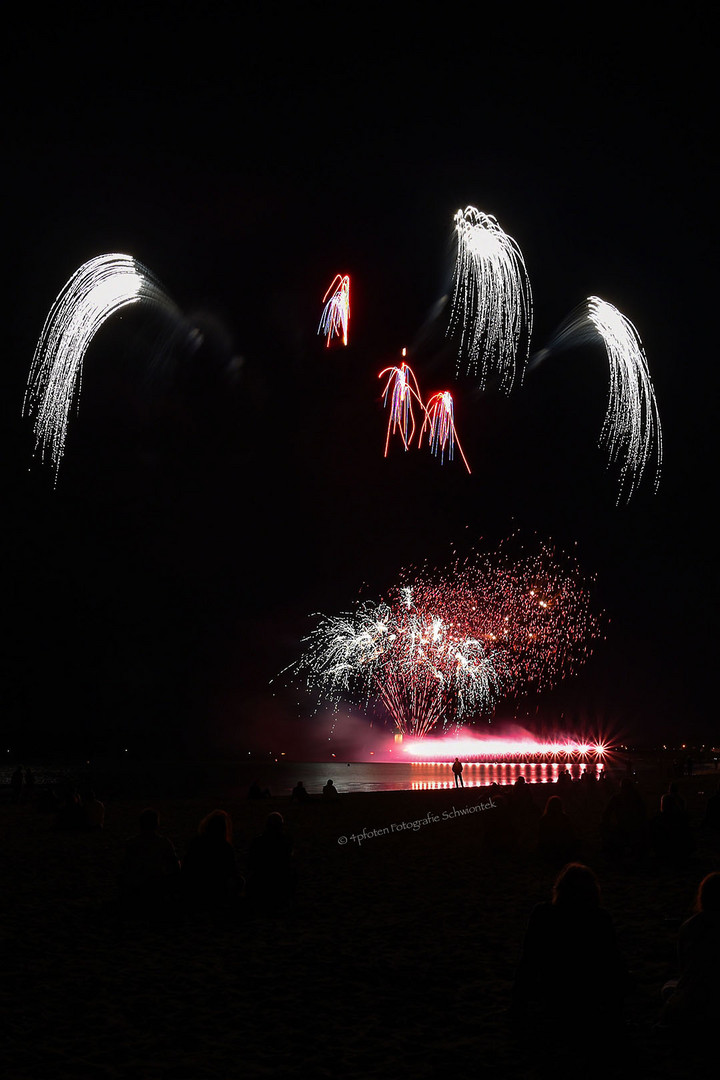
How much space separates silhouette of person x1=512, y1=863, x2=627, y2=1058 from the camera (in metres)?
5.19

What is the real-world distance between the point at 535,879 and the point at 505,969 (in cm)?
481

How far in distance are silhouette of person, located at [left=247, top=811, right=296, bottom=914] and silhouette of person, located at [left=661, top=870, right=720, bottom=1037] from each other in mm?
4887

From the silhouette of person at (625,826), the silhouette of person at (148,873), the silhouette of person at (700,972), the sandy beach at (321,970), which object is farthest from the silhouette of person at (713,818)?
the silhouette of person at (700,972)

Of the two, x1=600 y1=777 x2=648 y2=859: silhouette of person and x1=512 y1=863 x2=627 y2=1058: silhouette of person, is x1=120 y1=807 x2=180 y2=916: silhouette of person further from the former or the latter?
x1=600 y1=777 x2=648 y2=859: silhouette of person

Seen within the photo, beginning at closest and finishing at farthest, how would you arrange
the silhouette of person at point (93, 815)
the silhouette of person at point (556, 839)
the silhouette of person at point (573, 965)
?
the silhouette of person at point (573, 965) < the silhouette of person at point (556, 839) < the silhouette of person at point (93, 815)

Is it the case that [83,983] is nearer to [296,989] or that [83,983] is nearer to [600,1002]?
[296,989]

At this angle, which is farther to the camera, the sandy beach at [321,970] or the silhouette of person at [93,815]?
the silhouette of person at [93,815]

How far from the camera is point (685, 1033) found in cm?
508

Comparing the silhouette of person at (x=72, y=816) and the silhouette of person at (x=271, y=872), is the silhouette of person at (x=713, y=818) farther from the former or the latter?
the silhouette of person at (x=72, y=816)

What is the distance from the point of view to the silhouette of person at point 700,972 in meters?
5.02

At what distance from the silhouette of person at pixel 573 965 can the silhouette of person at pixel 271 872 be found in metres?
4.34

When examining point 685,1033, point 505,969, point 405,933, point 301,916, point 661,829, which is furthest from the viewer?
point 661,829

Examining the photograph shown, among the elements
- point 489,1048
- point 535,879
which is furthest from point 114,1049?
point 535,879

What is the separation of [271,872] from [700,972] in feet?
17.5
